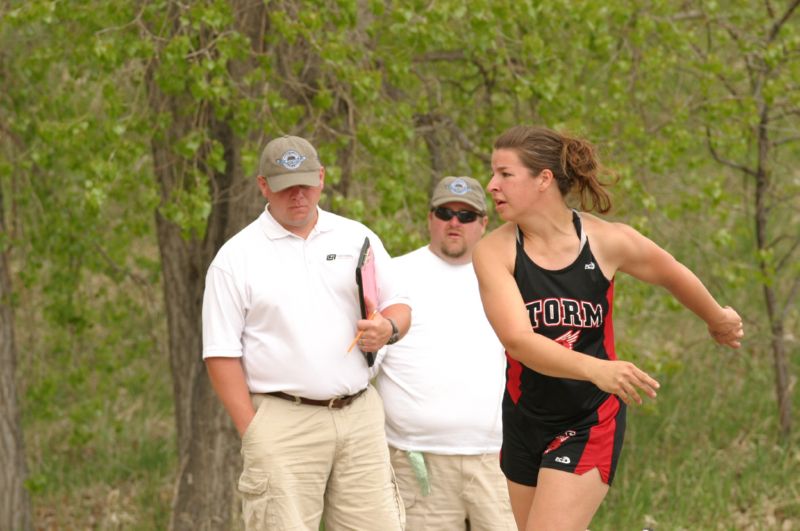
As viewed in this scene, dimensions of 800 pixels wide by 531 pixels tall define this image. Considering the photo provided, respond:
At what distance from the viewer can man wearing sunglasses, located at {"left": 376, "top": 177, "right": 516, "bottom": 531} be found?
522cm

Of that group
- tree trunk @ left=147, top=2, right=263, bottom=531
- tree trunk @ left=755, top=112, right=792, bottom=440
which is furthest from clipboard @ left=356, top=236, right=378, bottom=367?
Result: tree trunk @ left=755, top=112, right=792, bottom=440

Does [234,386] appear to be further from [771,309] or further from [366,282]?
[771,309]

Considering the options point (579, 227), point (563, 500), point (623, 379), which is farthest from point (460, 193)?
point (623, 379)

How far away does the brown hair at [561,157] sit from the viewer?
4.04 m

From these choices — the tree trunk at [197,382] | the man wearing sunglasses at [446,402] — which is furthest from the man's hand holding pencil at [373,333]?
the tree trunk at [197,382]

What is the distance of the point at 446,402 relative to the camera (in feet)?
17.1

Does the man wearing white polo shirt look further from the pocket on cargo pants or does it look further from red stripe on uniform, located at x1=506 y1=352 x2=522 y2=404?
red stripe on uniform, located at x1=506 y1=352 x2=522 y2=404

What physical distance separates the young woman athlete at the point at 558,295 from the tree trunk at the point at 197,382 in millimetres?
4144

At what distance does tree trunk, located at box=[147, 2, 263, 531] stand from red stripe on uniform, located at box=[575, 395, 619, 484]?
4.29 m

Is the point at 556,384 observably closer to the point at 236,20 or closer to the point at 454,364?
the point at 454,364

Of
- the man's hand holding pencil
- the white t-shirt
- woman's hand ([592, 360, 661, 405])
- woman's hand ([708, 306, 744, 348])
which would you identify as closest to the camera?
woman's hand ([592, 360, 661, 405])

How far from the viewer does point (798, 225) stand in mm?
12781

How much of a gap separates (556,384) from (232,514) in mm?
5120

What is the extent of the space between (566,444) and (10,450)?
20.2ft
